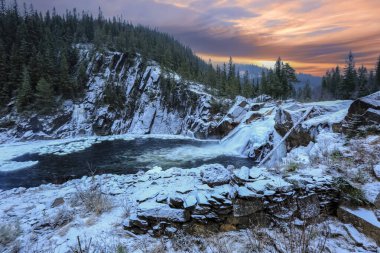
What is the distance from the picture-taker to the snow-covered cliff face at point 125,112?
32.6 metres

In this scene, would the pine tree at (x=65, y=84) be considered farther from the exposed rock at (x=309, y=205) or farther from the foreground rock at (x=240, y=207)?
Result: the exposed rock at (x=309, y=205)

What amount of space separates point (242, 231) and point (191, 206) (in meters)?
1.28

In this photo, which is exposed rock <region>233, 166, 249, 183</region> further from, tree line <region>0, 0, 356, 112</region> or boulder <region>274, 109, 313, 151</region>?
tree line <region>0, 0, 356, 112</region>

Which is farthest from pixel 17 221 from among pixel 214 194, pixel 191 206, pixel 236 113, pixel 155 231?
pixel 236 113

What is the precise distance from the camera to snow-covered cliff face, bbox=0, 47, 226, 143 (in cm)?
3259

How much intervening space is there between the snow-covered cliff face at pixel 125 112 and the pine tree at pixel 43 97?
1.67m

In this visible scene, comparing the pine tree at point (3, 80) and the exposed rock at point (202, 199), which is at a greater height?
the pine tree at point (3, 80)

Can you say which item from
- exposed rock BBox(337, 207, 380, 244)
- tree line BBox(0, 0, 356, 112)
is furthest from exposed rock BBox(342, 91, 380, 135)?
tree line BBox(0, 0, 356, 112)

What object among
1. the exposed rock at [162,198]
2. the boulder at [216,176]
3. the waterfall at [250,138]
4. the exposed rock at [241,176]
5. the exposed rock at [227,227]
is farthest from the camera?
the waterfall at [250,138]

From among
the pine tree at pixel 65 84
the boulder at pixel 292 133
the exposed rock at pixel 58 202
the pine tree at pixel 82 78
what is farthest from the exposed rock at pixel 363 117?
the pine tree at pixel 82 78

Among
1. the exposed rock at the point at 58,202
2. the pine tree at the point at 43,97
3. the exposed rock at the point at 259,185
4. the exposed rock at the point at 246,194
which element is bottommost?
the exposed rock at the point at 58,202

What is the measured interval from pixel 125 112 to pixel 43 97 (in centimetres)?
1362

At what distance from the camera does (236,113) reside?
27641mm

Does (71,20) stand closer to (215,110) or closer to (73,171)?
(215,110)
